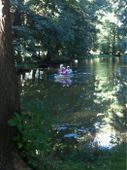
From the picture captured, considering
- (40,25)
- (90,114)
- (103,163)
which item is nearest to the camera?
(103,163)

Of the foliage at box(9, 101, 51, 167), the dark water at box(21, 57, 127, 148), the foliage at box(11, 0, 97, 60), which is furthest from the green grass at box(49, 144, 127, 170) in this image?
the foliage at box(11, 0, 97, 60)

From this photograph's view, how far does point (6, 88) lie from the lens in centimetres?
556

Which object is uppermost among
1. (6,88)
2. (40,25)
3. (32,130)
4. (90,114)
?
(40,25)

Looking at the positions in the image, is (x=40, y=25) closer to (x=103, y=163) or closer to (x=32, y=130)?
(x=103, y=163)

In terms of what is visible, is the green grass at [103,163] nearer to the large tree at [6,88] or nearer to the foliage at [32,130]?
Answer: the foliage at [32,130]

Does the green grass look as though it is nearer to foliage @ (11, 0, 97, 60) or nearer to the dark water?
the dark water

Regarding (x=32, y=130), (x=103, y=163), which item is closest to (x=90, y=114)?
(x=103, y=163)

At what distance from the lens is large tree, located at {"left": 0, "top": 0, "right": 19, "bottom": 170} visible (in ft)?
18.0

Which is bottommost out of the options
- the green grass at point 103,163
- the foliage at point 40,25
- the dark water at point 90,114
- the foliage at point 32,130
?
the dark water at point 90,114

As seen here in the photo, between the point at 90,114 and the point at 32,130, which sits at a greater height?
the point at 32,130

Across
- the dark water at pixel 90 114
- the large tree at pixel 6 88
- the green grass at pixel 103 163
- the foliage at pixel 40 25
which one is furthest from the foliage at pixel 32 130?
the foliage at pixel 40 25

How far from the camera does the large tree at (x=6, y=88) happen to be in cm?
550

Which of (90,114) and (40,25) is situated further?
(40,25)

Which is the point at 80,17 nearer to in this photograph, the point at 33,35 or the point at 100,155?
the point at 33,35
